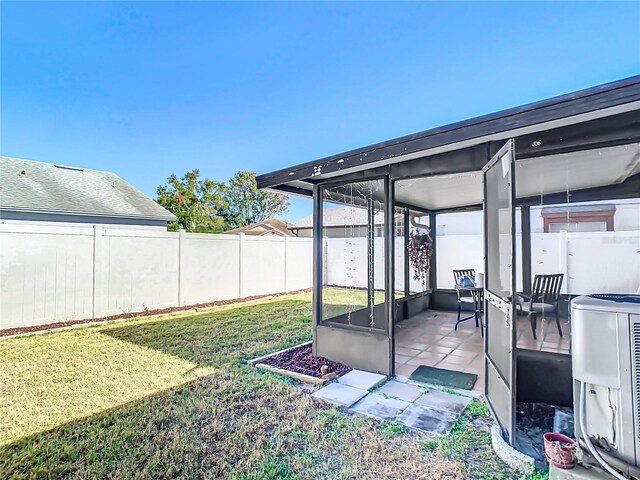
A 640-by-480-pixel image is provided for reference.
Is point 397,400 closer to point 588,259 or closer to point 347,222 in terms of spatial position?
point 588,259

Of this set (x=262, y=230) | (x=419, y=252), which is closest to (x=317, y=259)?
(x=419, y=252)

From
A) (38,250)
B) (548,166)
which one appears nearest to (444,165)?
(548,166)

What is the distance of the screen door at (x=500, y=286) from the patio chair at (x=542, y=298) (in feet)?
2.56

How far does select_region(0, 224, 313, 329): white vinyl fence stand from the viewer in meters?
5.90

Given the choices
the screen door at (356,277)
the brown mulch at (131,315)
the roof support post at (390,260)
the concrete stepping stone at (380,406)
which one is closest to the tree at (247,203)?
the brown mulch at (131,315)

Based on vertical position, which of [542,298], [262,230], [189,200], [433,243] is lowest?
[542,298]

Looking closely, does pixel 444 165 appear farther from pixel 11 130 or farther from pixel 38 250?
pixel 11 130

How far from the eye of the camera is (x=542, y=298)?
3545 mm

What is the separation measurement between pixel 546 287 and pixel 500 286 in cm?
150

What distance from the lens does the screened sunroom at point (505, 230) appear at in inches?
90.5

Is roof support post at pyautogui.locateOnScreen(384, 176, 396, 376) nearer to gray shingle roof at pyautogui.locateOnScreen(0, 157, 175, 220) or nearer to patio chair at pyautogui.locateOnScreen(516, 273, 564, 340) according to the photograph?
patio chair at pyautogui.locateOnScreen(516, 273, 564, 340)

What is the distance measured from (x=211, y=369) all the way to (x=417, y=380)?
2.34m

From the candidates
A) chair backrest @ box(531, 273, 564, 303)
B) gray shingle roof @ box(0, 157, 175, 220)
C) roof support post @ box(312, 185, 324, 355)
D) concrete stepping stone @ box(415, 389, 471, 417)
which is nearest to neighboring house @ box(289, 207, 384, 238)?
roof support post @ box(312, 185, 324, 355)

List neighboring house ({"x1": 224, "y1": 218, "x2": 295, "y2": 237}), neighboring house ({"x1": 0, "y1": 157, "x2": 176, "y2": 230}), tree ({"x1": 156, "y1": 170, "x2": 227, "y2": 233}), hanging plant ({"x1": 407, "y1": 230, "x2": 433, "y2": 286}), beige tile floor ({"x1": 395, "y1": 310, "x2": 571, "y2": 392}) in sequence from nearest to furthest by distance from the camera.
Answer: beige tile floor ({"x1": 395, "y1": 310, "x2": 571, "y2": 392}), hanging plant ({"x1": 407, "y1": 230, "x2": 433, "y2": 286}), neighboring house ({"x1": 0, "y1": 157, "x2": 176, "y2": 230}), tree ({"x1": 156, "y1": 170, "x2": 227, "y2": 233}), neighboring house ({"x1": 224, "y1": 218, "x2": 295, "y2": 237})
